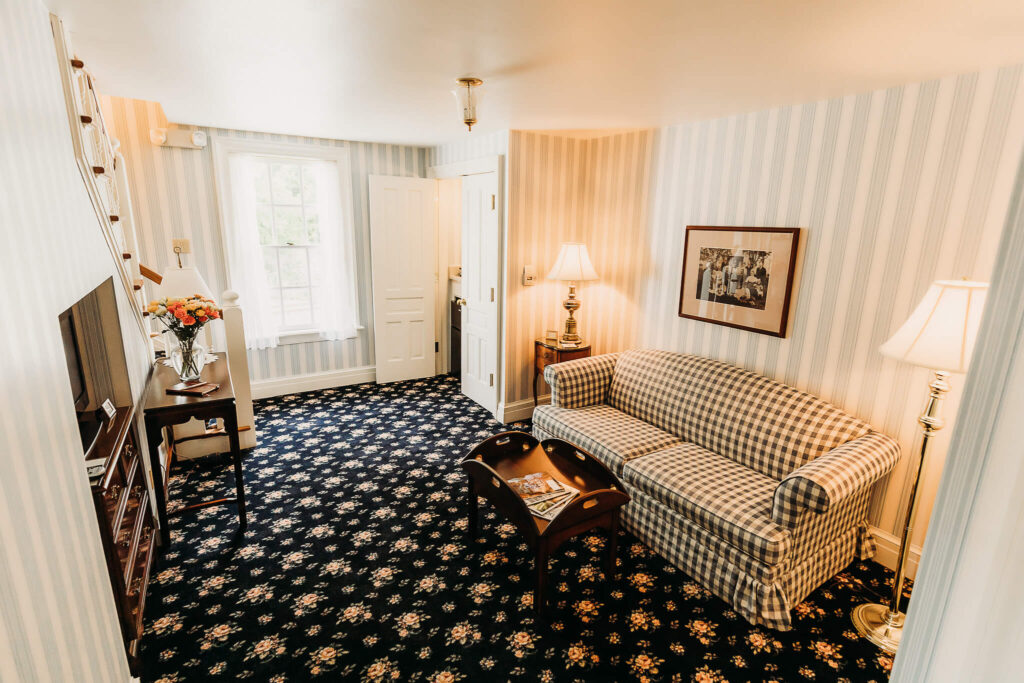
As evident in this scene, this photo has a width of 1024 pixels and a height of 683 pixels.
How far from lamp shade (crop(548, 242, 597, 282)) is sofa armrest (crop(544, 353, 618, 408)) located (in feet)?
2.27

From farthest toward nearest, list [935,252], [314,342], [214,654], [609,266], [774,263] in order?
[314,342]
[609,266]
[774,263]
[935,252]
[214,654]

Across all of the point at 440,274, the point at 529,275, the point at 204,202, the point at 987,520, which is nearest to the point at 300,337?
the point at 204,202

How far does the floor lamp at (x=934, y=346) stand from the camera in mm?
1901

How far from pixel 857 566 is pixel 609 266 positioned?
2.61 metres

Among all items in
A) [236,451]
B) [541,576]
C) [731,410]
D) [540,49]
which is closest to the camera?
[540,49]

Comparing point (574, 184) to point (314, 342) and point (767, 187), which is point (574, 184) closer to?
point (767, 187)

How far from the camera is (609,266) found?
422 cm

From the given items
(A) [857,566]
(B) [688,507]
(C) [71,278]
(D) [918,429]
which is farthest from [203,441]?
(D) [918,429]

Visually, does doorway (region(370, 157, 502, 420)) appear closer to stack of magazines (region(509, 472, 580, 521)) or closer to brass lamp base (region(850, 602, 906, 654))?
stack of magazines (region(509, 472, 580, 521))

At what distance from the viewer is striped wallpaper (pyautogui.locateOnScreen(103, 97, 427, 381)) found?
12.6 ft

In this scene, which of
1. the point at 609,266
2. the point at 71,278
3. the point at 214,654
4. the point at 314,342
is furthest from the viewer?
the point at 314,342

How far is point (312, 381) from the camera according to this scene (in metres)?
4.98

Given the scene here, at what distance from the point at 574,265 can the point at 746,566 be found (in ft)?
7.93

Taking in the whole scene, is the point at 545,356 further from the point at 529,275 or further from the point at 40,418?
the point at 40,418
